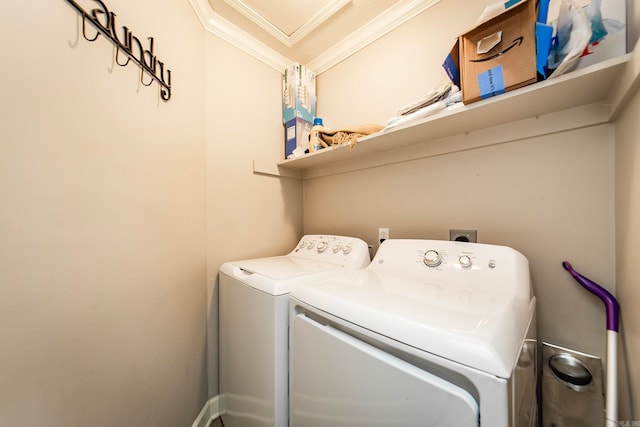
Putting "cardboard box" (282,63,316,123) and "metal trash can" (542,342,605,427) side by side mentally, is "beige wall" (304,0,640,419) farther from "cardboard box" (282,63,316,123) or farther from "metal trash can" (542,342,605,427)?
"cardboard box" (282,63,316,123)

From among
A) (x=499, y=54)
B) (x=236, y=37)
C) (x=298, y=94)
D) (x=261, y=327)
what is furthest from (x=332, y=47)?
(x=261, y=327)

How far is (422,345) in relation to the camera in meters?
0.50

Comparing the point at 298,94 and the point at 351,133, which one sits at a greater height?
the point at 298,94

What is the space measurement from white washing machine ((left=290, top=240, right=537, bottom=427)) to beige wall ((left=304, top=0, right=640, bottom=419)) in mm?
244

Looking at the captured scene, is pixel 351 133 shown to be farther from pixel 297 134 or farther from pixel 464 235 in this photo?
pixel 464 235

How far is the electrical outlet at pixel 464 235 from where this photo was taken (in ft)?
3.61

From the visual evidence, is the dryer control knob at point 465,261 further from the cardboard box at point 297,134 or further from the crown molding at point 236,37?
the crown molding at point 236,37

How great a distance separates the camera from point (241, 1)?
1345 mm

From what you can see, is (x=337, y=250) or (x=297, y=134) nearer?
(x=337, y=250)

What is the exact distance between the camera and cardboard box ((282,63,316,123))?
1.72 meters

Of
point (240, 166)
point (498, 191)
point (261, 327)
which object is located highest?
point (240, 166)

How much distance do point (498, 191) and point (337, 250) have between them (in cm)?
86

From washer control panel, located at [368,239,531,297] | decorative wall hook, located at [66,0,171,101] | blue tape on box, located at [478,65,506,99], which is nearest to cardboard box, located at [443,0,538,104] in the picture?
blue tape on box, located at [478,65,506,99]

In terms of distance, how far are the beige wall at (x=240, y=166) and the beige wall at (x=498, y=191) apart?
0.51 meters
